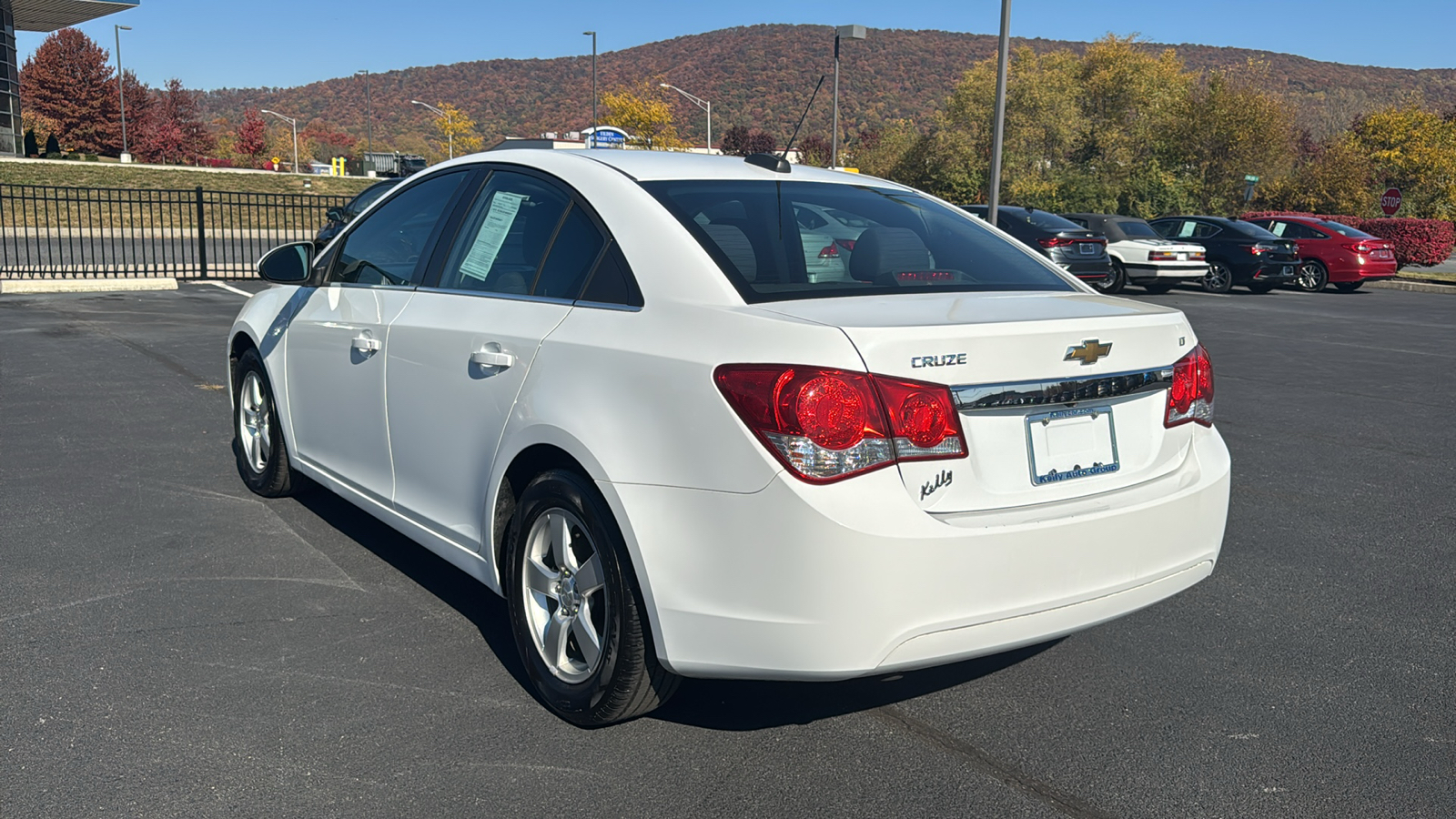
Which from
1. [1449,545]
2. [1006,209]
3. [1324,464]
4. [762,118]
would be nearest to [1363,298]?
[1006,209]

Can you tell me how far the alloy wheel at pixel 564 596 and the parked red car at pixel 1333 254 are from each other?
22.9 meters

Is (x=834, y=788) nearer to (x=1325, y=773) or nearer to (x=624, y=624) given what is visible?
(x=624, y=624)

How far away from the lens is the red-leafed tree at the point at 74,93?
6794 centimetres

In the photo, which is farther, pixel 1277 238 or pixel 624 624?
pixel 1277 238

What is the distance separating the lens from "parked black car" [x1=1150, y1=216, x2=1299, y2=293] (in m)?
22.1

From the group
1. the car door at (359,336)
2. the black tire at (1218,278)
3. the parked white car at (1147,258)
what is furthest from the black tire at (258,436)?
the black tire at (1218,278)

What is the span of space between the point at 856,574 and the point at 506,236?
5.95ft

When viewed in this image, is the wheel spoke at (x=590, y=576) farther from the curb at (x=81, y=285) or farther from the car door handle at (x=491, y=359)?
the curb at (x=81, y=285)

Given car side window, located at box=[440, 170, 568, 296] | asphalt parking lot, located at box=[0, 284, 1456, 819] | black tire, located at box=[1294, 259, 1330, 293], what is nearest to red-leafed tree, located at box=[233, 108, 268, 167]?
black tire, located at box=[1294, 259, 1330, 293]

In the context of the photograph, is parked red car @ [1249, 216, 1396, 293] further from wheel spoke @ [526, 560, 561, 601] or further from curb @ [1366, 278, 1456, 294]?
wheel spoke @ [526, 560, 561, 601]

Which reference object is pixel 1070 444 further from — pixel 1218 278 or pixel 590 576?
pixel 1218 278

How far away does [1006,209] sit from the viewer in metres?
20.9

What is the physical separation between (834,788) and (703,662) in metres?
0.48

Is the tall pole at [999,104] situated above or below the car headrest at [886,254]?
above
